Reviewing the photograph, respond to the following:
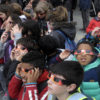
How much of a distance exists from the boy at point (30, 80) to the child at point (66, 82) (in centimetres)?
30

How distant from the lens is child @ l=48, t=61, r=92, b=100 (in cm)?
170

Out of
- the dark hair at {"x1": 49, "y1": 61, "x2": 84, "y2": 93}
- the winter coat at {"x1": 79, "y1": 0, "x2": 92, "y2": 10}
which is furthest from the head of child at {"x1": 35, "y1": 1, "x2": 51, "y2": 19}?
the winter coat at {"x1": 79, "y1": 0, "x2": 92, "y2": 10}

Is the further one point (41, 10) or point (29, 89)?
point (41, 10)

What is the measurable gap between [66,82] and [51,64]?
0.71 meters

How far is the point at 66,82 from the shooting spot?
1.70 m

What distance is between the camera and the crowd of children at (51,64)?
1728 millimetres

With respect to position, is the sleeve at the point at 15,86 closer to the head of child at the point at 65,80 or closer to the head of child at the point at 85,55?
the head of child at the point at 65,80

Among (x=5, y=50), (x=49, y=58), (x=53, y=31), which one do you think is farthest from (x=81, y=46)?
(x=5, y=50)

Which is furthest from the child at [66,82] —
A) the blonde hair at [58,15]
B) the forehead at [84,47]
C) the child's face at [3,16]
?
the child's face at [3,16]

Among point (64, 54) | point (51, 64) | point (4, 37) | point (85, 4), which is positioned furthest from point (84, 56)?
point (85, 4)

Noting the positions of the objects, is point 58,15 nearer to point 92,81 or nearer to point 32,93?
point 92,81

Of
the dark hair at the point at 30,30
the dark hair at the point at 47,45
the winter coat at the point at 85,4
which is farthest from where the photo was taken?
the winter coat at the point at 85,4

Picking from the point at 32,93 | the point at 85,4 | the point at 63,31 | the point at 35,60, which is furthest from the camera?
the point at 85,4

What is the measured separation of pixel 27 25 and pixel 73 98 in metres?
1.43
